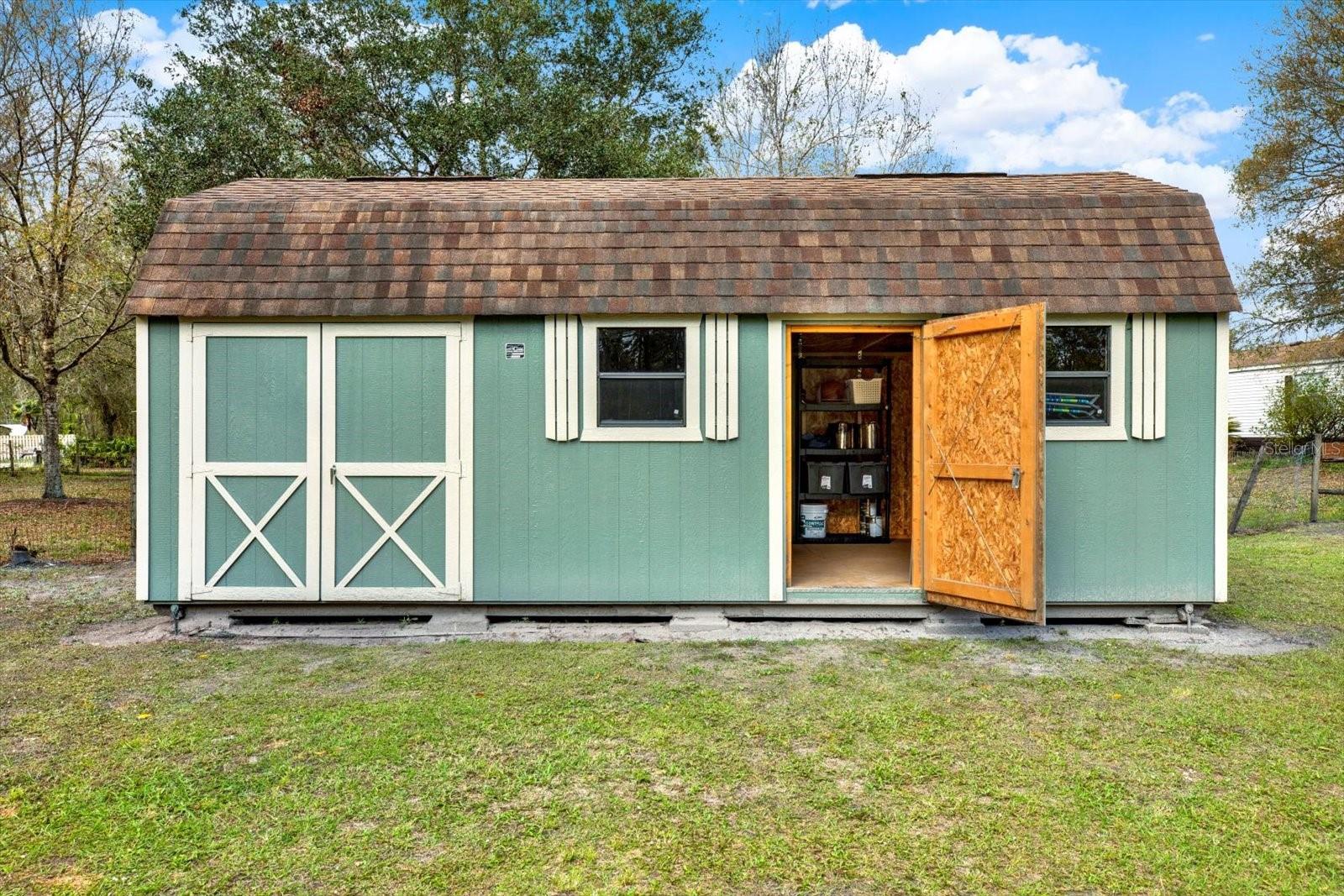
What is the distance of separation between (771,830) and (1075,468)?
394 centimetres

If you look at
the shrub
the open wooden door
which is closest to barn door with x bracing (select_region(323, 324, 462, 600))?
the open wooden door

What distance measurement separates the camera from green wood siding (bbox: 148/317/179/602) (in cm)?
560

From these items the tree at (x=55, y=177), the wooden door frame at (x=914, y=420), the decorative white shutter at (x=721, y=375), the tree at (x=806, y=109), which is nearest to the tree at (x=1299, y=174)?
the tree at (x=806, y=109)

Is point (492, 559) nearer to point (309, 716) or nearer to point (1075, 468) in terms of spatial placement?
point (309, 716)

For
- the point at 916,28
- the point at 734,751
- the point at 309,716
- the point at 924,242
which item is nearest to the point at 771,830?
the point at 734,751

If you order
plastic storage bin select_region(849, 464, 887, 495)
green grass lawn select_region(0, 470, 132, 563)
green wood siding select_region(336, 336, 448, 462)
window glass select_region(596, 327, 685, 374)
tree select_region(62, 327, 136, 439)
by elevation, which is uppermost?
tree select_region(62, 327, 136, 439)

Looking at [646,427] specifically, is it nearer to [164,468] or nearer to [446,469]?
[446,469]

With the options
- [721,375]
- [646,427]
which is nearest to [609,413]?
[646,427]

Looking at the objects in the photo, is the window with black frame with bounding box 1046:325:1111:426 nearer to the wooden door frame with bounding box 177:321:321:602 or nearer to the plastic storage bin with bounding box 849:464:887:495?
the plastic storage bin with bounding box 849:464:887:495

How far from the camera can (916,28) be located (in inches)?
647

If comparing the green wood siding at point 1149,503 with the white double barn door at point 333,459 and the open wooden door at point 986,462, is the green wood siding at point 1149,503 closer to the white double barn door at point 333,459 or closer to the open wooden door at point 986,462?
the open wooden door at point 986,462

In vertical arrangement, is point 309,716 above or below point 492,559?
below

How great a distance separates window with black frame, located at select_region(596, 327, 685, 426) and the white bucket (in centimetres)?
314

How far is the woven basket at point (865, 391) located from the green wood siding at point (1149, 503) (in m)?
2.78
